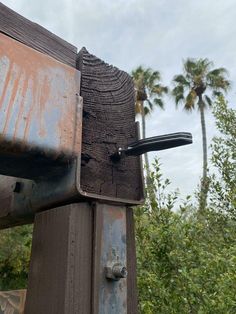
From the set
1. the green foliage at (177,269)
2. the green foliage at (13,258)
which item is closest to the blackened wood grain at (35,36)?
the green foliage at (177,269)

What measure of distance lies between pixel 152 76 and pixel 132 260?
49.7 ft

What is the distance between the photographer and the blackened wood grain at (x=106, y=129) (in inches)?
27.6

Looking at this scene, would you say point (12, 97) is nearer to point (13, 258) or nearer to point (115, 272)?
point (115, 272)

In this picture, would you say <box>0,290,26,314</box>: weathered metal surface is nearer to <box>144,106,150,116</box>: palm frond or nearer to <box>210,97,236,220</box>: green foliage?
<box>210,97,236,220</box>: green foliage

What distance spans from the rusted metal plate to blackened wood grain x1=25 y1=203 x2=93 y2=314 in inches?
4.5

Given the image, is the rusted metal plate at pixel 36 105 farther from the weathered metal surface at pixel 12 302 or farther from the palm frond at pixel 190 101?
the palm frond at pixel 190 101

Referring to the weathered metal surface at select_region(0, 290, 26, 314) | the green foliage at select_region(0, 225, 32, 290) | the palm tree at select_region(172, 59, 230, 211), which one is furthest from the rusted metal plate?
the palm tree at select_region(172, 59, 230, 211)

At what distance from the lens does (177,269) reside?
189cm

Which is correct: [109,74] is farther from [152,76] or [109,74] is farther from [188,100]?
[152,76]

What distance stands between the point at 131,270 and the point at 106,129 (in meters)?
0.28

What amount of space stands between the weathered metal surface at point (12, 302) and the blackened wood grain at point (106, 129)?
0.27 meters

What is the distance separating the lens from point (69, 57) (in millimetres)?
756

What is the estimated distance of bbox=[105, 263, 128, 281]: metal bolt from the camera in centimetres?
62

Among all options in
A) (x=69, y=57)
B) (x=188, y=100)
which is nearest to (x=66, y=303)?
(x=69, y=57)
